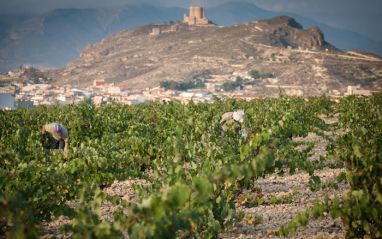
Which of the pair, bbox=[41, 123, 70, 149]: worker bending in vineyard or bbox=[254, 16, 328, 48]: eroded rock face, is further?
bbox=[254, 16, 328, 48]: eroded rock face

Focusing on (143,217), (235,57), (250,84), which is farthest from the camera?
(235,57)

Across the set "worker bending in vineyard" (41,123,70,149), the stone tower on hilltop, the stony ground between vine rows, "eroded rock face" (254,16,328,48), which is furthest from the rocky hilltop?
the stony ground between vine rows

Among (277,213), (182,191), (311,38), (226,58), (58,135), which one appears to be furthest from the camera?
(311,38)

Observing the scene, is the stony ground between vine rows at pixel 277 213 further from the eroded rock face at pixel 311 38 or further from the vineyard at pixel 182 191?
the eroded rock face at pixel 311 38

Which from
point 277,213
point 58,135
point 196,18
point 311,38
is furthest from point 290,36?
point 277,213

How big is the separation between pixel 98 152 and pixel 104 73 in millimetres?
130089

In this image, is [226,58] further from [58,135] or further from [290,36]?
[58,135]

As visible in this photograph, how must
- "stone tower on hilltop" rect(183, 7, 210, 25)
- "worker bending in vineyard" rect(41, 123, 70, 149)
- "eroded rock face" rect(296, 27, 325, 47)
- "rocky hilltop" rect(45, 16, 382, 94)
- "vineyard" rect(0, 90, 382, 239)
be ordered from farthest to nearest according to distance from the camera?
1. "stone tower on hilltop" rect(183, 7, 210, 25)
2. "eroded rock face" rect(296, 27, 325, 47)
3. "rocky hilltop" rect(45, 16, 382, 94)
4. "worker bending in vineyard" rect(41, 123, 70, 149)
5. "vineyard" rect(0, 90, 382, 239)

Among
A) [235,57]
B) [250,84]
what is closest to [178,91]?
[250,84]

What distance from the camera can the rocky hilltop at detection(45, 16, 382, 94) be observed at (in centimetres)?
9772

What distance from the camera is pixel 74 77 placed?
134250 millimetres

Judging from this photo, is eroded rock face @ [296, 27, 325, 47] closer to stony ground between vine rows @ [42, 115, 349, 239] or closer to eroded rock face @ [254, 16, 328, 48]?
eroded rock face @ [254, 16, 328, 48]

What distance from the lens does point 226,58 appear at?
382 feet

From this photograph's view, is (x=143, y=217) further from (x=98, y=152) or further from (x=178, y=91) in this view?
(x=178, y=91)
